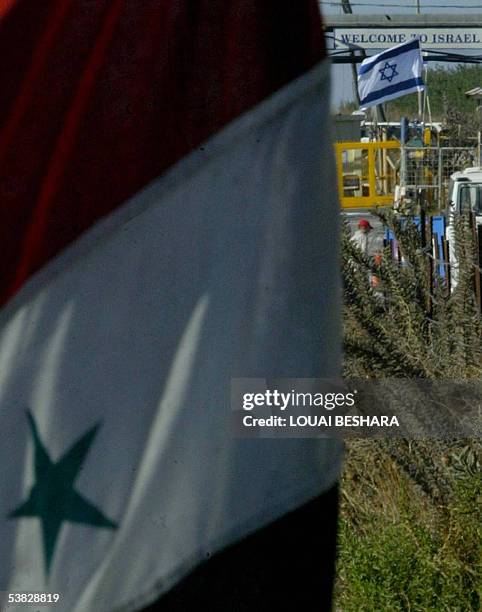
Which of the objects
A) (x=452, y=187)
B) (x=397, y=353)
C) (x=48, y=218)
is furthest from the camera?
(x=452, y=187)

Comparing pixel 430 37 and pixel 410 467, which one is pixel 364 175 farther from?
pixel 410 467

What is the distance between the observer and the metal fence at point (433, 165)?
16.7 meters

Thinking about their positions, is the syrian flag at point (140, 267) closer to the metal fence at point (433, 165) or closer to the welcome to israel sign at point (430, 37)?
the metal fence at point (433, 165)

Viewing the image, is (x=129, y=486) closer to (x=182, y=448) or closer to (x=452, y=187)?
(x=182, y=448)

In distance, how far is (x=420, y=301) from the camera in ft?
16.1

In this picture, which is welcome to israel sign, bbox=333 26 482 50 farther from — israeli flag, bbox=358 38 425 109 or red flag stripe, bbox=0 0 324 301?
red flag stripe, bbox=0 0 324 301

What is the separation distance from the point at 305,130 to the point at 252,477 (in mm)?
492

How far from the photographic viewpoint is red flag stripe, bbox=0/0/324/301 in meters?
1.46

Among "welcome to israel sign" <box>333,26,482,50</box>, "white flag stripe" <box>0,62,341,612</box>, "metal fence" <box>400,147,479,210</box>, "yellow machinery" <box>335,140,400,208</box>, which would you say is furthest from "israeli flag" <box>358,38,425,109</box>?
"white flag stripe" <box>0,62,341,612</box>

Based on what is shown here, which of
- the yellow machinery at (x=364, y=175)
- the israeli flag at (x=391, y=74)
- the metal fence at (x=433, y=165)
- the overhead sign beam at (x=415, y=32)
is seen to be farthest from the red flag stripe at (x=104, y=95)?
the overhead sign beam at (x=415, y=32)

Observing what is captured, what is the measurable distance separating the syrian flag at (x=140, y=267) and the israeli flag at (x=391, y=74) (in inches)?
622

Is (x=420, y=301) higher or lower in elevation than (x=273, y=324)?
higher

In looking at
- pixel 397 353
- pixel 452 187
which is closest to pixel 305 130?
pixel 397 353

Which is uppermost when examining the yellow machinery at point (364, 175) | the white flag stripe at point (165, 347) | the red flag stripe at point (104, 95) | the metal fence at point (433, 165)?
the metal fence at point (433, 165)
